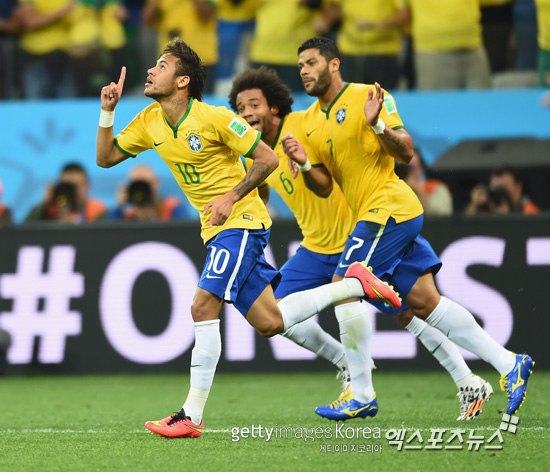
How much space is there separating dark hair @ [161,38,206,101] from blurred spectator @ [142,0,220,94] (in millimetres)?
5472

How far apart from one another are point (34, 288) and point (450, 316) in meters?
5.03

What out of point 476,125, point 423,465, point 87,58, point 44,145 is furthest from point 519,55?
point 423,465

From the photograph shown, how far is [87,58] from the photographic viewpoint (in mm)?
11562

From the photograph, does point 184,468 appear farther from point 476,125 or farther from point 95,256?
point 476,125

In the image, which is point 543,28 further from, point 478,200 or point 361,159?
point 361,159

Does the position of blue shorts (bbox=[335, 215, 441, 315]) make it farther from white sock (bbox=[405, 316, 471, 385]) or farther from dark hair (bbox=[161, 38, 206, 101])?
dark hair (bbox=[161, 38, 206, 101])

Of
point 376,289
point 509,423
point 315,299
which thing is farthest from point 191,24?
point 509,423

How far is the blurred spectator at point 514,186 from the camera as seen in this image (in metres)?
10.0

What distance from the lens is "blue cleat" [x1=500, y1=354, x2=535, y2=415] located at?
5.74 meters

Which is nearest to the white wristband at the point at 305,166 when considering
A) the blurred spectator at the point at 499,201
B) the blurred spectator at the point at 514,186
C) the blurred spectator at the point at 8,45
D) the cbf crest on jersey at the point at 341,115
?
the cbf crest on jersey at the point at 341,115

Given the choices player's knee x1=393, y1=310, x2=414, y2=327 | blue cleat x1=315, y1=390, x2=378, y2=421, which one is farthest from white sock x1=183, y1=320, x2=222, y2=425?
player's knee x1=393, y1=310, x2=414, y2=327

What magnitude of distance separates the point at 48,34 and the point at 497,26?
5.41 metres

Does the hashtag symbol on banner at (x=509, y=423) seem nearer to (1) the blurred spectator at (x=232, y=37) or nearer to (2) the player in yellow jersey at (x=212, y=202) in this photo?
(2) the player in yellow jersey at (x=212, y=202)

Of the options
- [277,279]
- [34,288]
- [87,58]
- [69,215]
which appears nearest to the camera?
[277,279]
